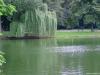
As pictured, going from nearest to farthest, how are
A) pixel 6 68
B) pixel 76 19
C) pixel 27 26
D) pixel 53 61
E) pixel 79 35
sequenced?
1. pixel 6 68
2. pixel 53 61
3. pixel 27 26
4. pixel 79 35
5. pixel 76 19

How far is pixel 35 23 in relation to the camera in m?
57.2

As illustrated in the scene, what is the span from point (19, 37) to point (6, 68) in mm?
32013

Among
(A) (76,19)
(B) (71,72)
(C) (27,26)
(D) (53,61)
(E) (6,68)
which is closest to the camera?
(B) (71,72)

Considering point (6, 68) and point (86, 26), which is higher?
point (6, 68)

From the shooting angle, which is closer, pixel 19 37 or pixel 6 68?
pixel 6 68

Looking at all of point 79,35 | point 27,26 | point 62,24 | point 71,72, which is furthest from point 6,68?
point 62,24

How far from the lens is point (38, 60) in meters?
31.2

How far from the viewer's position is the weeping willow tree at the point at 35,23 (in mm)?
57062

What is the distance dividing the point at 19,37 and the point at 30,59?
1042 inches

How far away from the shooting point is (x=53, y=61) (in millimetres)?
30141

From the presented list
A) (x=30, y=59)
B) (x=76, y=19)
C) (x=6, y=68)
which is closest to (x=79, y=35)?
(x=76, y=19)

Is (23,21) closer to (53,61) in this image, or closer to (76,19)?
(76,19)

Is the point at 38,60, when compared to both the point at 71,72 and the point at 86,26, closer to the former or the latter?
the point at 71,72

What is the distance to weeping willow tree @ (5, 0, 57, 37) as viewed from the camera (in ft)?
187
